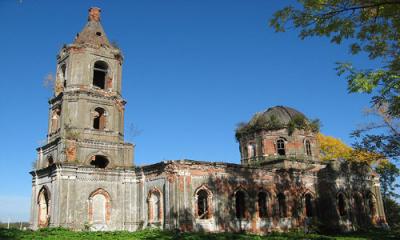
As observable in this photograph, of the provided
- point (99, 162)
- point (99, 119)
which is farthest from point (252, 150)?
point (99, 119)

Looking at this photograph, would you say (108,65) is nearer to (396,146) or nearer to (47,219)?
(47,219)

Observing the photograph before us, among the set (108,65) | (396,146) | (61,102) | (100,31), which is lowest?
(396,146)

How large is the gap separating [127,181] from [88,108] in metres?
5.05

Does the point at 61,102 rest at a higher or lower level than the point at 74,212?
higher

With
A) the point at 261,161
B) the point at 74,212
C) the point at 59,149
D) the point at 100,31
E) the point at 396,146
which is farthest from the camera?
the point at 261,161

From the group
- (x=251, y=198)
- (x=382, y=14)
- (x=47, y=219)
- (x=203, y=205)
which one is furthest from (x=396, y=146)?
(x=47, y=219)

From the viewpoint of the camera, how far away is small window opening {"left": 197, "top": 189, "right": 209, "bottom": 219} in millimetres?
23969

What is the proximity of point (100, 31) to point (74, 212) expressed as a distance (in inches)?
483

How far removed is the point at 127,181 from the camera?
24969 millimetres

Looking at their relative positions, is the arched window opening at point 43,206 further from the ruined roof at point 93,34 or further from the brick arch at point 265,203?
the brick arch at point 265,203

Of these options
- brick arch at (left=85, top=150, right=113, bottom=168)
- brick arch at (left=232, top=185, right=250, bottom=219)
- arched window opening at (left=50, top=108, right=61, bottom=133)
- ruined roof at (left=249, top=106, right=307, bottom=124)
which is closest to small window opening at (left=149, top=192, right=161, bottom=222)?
brick arch at (left=85, top=150, right=113, bottom=168)

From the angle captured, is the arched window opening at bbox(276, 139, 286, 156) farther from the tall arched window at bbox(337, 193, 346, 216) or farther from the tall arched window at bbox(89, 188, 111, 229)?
the tall arched window at bbox(89, 188, 111, 229)

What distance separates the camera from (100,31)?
27.8 m

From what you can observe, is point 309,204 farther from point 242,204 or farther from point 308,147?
point 242,204
